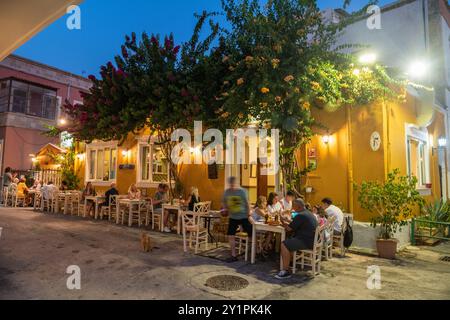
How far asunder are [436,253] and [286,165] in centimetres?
419

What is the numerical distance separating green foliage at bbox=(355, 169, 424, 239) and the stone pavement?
82 cm

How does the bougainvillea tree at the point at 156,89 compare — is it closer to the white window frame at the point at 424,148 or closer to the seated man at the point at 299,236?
the seated man at the point at 299,236

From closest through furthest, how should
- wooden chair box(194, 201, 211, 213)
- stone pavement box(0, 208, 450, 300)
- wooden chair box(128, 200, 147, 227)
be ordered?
stone pavement box(0, 208, 450, 300) → wooden chair box(194, 201, 211, 213) → wooden chair box(128, 200, 147, 227)

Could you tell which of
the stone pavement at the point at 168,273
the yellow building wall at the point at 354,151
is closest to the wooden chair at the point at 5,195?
the stone pavement at the point at 168,273

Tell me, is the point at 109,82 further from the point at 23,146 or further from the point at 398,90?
the point at 23,146

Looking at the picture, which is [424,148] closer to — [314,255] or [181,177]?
[314,255]

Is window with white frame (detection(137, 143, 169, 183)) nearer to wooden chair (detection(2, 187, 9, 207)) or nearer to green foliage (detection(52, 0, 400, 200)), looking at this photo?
green foliage (detection(52, 0, 400, 200))

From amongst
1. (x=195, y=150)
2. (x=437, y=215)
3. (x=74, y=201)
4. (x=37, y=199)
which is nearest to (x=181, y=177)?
(x=195, y=150)

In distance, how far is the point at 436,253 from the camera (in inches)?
294

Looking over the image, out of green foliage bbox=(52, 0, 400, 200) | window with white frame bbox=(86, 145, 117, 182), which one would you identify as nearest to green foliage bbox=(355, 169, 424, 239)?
green foliage bbox=(52, 0, 400, 200)

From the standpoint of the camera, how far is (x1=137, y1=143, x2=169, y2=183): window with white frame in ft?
39.3

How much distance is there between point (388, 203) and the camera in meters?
7.00

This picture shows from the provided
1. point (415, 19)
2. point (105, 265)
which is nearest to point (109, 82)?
point (105, 265)

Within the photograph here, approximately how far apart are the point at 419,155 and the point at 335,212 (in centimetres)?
508
